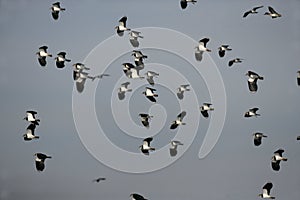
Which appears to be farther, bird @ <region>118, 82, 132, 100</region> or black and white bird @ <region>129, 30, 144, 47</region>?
bird @ <region>118, 82, 132, 100</region>

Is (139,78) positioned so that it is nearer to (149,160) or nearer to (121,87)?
(121,87)

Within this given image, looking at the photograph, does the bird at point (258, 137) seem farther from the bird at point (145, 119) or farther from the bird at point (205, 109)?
the bird at point (145, 119)

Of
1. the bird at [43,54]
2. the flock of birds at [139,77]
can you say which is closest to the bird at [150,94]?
the flock of birds at [139,77]

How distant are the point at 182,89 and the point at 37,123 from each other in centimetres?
545

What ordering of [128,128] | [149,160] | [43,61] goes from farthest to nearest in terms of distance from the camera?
1. [149,160]
2. [128,128]
3. [43,61]

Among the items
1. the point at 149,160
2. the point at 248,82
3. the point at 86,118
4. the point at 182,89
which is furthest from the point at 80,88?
the point at 149,160

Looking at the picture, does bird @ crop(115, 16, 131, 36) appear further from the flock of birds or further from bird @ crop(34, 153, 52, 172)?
bird @ crop(34, 153, 52, 172)

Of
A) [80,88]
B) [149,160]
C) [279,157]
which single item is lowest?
[279,157]

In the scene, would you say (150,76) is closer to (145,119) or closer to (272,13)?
(145,119)

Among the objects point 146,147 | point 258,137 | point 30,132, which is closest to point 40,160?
point 30,132

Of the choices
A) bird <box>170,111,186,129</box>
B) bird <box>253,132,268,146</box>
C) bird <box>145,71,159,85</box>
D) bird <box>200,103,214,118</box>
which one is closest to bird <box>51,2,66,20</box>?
bird <box>145,71,159,85</box>

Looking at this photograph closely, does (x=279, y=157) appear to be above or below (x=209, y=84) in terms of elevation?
below

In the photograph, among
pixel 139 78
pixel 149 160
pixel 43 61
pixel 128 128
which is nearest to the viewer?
pixel 43 61

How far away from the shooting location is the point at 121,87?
27.4 m
